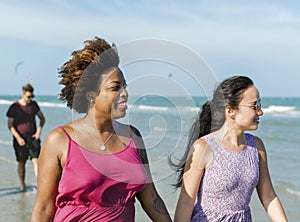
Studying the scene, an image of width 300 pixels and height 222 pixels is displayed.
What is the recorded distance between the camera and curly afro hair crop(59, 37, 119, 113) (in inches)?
103

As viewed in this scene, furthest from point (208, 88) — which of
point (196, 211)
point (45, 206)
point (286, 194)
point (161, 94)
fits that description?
point (286, 194)

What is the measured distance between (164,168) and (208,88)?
659 millimetres

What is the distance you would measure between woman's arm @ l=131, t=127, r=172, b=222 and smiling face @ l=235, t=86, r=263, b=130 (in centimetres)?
65

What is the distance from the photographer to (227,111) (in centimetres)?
305

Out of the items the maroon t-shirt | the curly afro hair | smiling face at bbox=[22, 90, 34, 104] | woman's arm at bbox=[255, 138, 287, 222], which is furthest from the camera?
the maroon t-shirt

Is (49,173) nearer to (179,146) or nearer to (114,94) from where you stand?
(114,94)

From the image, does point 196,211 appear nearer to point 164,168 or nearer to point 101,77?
point 164,168

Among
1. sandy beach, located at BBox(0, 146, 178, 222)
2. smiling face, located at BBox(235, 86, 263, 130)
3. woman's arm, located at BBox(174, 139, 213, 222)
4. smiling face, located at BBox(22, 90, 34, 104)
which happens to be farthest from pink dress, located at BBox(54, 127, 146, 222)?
smiling face, located at BBox(22, 90, 34, 104)

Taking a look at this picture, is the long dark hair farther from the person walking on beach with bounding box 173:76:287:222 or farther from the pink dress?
the pink dress

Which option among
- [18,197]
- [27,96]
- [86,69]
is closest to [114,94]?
[86,69]

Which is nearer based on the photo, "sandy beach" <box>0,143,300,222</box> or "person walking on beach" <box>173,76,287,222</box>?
"person walking on beach" <box>173,76,287,222</box>

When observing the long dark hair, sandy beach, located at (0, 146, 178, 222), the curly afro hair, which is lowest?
sandy beach, located at (0, 146, 178, 222)

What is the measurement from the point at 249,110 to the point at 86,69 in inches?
40.4

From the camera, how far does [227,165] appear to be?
9.68 ft
